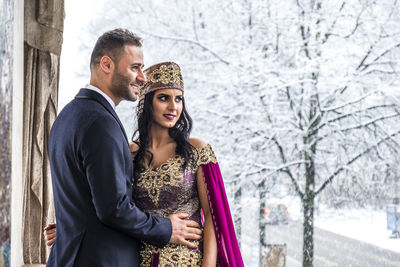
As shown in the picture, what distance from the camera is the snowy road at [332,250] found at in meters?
4.82

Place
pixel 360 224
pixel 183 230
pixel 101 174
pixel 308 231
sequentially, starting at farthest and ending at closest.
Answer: pixel 360 224 < pixel 308 231 < pixel 183 230 < pixel 101 174

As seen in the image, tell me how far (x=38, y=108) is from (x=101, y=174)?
117 cm

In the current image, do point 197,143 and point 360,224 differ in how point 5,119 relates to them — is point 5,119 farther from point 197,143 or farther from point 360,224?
point 360,224

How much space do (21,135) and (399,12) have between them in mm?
3926

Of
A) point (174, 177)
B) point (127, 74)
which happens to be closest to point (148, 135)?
point (174, 177)

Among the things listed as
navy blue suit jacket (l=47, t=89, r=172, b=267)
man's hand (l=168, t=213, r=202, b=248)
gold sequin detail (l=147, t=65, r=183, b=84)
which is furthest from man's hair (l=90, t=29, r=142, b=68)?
man's hand (l=168, t=213, r=202, b=248)

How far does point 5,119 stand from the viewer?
54.6 inches

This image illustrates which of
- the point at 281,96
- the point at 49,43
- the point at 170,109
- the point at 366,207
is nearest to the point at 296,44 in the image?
the point at 281,96

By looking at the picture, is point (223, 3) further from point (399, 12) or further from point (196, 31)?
point (399, 12)

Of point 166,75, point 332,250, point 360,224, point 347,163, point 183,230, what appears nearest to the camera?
point 183,230

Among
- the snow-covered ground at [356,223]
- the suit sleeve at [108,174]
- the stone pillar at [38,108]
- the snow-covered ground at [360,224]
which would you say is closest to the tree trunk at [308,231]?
the snow-covered ground at [356,223]

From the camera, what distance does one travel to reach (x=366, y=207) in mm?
5020

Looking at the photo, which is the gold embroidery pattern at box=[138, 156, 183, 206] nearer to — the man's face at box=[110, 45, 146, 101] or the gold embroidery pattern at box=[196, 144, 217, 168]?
the gold embroidery pattern at box=[196, 144, 217, 168]

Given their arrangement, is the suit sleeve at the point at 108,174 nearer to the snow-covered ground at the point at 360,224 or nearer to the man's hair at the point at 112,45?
the man's hair at the point at 112,45
